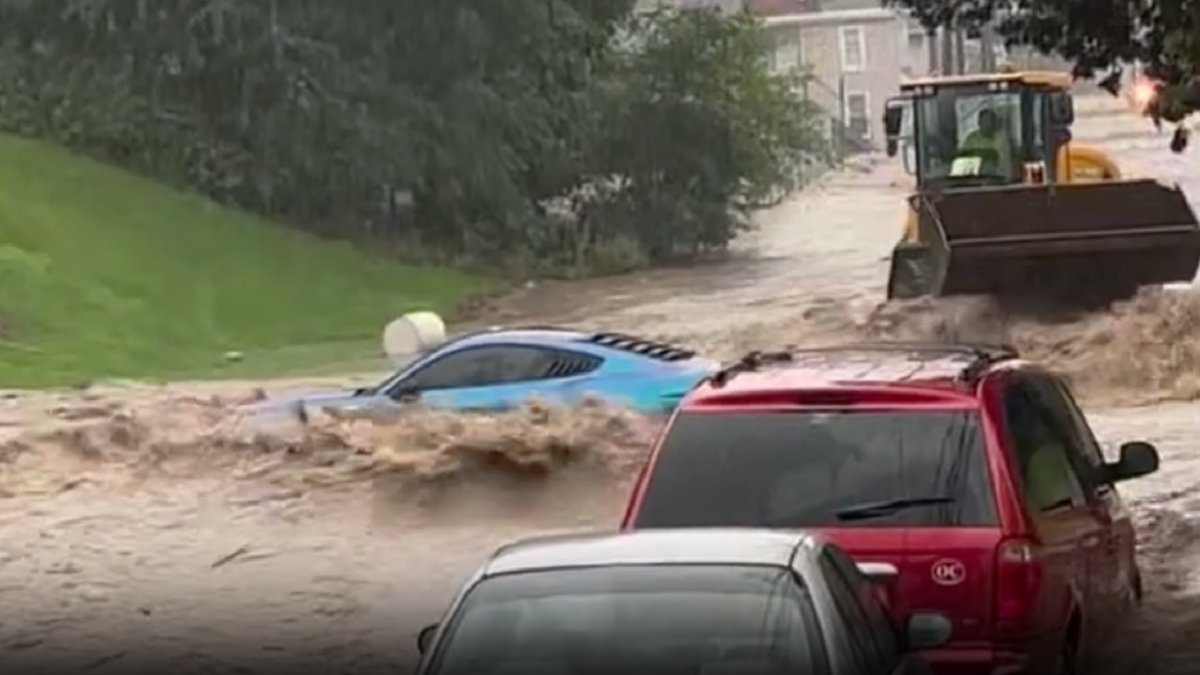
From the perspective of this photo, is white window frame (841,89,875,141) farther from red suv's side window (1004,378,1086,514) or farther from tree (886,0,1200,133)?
red suv's side window (1004,378,1086,514)

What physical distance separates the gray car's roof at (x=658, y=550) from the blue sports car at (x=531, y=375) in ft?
46.2

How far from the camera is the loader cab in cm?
3431

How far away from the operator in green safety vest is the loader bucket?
3966mm

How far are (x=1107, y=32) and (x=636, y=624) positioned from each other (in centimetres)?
1268

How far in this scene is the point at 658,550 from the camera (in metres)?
7.89

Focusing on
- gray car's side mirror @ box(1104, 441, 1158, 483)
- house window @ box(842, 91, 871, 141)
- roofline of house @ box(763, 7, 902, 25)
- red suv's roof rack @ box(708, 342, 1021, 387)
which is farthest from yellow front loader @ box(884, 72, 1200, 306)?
roofline of house @ box(763, 7, 902, 25)

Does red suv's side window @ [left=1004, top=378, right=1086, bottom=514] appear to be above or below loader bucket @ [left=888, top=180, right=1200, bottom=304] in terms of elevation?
above

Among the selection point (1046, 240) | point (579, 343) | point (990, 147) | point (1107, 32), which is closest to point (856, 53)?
point (990, 147)

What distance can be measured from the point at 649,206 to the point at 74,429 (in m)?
35.3

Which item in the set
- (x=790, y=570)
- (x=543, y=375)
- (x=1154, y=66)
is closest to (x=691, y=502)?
(x=790, y=570)

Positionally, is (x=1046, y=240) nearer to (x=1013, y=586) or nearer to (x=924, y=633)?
(x=1013, y=586)

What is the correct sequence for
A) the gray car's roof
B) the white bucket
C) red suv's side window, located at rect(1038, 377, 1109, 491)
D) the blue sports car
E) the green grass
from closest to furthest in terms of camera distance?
the gray car's roof
red suv's side window, located at rect(1038, 377, 1109, 491)
the blue sports car
the white bucket
the green grass

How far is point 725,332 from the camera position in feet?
130

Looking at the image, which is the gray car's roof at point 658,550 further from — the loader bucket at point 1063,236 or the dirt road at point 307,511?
the loader bucket at point 1063,236
